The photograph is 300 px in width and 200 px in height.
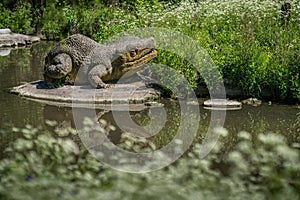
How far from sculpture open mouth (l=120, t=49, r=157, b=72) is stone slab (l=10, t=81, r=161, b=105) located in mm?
338

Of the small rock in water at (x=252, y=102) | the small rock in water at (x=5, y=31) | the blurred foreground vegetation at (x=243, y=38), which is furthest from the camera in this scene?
the small rock in water at (x=5, y=31)

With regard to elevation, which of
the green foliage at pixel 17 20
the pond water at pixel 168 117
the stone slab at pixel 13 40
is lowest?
the pond water at pixel 168 117

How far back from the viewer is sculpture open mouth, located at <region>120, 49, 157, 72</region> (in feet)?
29.8

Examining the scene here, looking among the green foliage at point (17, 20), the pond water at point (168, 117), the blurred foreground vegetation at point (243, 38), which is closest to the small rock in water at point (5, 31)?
the green foliage at point (17, 20)

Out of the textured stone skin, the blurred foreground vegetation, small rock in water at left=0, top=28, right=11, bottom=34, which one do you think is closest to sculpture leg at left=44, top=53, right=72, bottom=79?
the textured stone skin

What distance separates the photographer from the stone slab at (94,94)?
8398mm

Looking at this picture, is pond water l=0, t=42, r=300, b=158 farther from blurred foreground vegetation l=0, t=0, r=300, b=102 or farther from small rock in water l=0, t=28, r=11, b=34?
small rock in water l=0, t=28, r=11, b=34

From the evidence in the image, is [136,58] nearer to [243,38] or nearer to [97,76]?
[97,76]

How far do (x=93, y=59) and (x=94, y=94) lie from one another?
816mm

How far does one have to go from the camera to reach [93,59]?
9.05 metres

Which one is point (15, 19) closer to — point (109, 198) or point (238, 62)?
point (238, 62)

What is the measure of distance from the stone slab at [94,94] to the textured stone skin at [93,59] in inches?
8.3

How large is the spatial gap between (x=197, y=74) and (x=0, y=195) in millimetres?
6217

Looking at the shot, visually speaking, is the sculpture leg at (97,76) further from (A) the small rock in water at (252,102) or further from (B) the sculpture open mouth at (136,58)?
(A) the small rock in water at (252,102)
